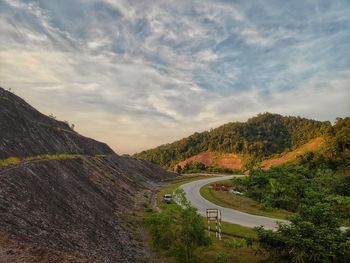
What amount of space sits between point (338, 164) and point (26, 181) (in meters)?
71.2

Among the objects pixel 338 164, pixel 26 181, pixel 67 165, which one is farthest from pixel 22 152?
pixel 338 164

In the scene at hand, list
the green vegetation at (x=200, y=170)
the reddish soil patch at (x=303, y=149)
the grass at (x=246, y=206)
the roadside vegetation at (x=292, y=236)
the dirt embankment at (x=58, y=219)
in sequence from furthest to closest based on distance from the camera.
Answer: the green vegetation at (x=200, y=170)
the reddish soil patch at (x=303, y=149)
the grass at (x=246, y=206)
the dirt embankment at (x=58, y=219)
the roadside vegetation at (x=292, y=236)

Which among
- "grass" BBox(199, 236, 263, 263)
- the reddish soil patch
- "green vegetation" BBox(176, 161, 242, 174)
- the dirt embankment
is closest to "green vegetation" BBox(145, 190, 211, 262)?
"grass" BBox(199, 236, 263, 263)

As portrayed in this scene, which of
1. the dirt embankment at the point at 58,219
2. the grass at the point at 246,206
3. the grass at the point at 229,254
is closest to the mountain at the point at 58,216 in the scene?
the dirt embankment at the point at 58,219

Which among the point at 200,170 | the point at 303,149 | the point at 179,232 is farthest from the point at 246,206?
the point at 200,170

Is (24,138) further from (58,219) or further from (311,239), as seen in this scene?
(311,239)

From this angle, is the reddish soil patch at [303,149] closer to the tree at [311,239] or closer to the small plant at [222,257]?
the small plant at [222,257]

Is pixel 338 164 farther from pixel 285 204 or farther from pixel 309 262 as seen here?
pixel 309 262

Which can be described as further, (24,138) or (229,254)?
(24,138)

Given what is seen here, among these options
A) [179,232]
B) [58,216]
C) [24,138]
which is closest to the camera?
[179,232]

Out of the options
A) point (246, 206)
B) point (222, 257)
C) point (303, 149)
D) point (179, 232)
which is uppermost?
point (303, 149)

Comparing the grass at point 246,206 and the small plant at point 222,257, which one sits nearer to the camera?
the small plant at point 222,257

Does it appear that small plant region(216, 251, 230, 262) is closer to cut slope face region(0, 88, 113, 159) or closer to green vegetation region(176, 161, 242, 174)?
cut slope face region(0, 88, 113, 159)

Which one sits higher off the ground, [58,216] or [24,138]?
[24,138]
